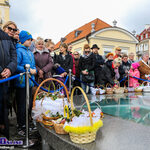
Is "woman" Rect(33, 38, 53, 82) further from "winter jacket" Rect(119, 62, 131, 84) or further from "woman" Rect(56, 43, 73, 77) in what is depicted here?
"winter jacket" Rect(119, 62, 131, 84)

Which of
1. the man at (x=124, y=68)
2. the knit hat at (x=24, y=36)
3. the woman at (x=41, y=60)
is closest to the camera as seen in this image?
the knit hat at (x=24, y=36)

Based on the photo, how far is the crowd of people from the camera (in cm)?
296

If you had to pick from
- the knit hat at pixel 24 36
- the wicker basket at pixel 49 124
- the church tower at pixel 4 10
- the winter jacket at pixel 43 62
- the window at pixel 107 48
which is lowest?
the wicker basket at pixel 49 124

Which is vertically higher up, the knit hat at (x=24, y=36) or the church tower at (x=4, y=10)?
the church tower at (x=4, y=10)

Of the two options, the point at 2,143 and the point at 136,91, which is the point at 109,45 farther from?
the point at 2,143

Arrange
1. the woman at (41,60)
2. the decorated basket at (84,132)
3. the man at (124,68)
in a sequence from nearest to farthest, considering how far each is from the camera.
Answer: the decorated basket at (84,132) → the woman at (41,60) → the man at (124,68)

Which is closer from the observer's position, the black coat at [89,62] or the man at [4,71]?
the man at [4,71]

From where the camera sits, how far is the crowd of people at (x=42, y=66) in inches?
117

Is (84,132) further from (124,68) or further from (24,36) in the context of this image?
(124,68)

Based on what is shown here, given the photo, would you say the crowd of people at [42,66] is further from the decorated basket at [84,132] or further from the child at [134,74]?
the decorated basket at [84,132]

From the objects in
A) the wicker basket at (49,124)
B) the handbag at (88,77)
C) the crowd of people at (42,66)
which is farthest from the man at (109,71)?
the wicker basket at (49,124)

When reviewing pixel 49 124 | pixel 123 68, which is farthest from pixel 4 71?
pixel 123 68

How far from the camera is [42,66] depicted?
4.55 m

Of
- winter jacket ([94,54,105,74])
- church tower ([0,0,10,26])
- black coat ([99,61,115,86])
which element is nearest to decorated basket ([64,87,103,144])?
winter jacket ([94,54,105,74])
